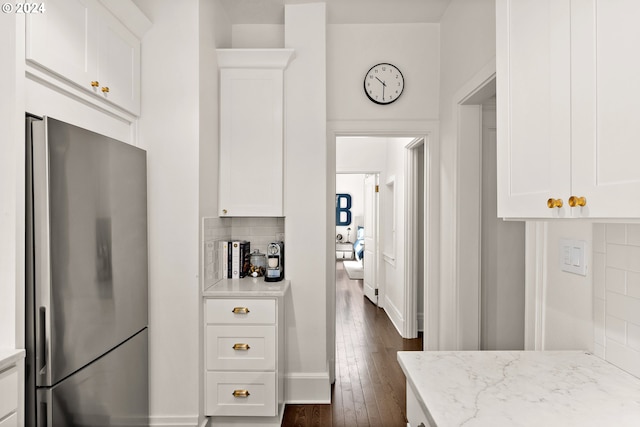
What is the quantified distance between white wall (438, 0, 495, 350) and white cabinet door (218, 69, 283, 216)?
1180mm

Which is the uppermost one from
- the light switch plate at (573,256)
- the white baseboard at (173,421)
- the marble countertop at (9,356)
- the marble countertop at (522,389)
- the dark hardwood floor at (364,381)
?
the light switch plate at (573,256)

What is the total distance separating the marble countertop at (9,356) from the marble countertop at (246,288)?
1.03 meters

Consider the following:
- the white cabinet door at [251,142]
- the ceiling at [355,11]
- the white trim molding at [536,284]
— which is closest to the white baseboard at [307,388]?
the white cabinet door at [251,142]

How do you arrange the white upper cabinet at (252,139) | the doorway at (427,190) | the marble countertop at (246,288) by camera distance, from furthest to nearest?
the doorway at (427,190), the white upper cabinet at (252,139), the marble countertop at (246,288)

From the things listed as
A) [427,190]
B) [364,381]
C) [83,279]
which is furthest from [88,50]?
[364,381]

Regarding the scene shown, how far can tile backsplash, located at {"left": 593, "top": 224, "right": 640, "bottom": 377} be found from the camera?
43.2 inches

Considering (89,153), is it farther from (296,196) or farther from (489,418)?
(489,418)

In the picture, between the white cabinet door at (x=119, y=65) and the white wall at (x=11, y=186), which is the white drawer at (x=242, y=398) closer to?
the white wall at (x=11, y=186)

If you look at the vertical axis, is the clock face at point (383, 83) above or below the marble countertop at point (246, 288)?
above

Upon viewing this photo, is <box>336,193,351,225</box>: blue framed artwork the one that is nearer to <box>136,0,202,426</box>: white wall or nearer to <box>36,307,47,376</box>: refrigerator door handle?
<box>136,0,202,426</box>: white wall

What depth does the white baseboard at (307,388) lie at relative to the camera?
2.67m

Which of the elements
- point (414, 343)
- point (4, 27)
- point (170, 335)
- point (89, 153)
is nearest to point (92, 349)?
point (170, 335)

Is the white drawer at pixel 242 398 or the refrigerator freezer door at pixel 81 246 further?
the white drawer at pixel 242 398

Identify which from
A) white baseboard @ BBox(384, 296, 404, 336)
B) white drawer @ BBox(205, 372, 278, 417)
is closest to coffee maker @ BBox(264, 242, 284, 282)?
white drawer @ BBox(205, 372, 278, 417)
